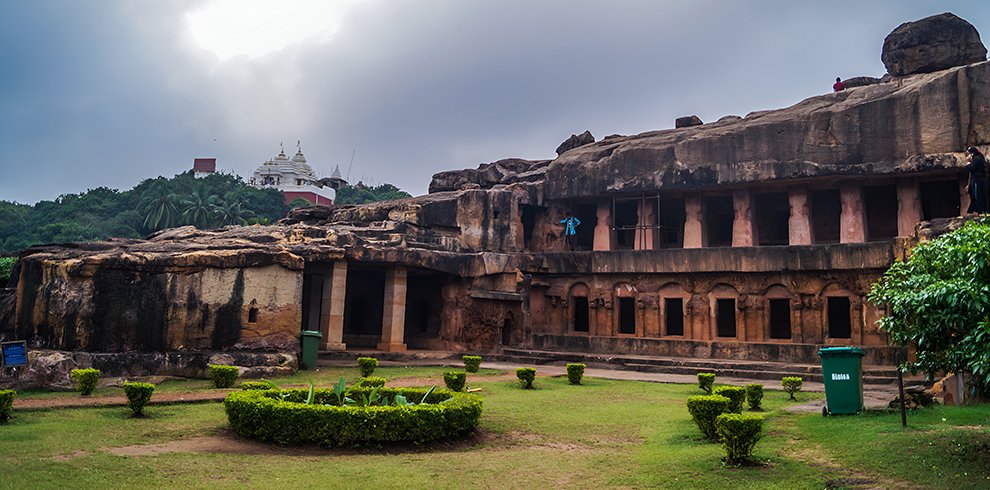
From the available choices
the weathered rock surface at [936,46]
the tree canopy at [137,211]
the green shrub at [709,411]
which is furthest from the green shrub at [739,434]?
the tree canopy at [137,211]

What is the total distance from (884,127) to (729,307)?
318 inches

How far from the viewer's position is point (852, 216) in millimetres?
25625

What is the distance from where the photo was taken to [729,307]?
2712 cm

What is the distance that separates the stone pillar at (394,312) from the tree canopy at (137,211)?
29.3 meters

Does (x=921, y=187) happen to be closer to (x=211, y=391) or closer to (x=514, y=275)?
(x=514, y=275)

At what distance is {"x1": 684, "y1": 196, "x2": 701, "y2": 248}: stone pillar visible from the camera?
28234mm

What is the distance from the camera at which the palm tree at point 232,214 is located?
58.3m

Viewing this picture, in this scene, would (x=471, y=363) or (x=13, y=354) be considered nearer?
(x=13, y=354)

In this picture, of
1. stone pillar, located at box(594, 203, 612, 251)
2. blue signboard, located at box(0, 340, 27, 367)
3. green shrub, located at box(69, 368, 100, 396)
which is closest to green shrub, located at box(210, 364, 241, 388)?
green shrub, located at box(69, 368, 100, 396)

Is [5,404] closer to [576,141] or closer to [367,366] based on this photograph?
[367,366]

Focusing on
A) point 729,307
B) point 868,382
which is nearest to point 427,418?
point 868,382

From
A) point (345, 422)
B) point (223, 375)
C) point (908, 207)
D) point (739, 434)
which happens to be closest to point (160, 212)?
point (223, 375)

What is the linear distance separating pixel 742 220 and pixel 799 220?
1.98 metres

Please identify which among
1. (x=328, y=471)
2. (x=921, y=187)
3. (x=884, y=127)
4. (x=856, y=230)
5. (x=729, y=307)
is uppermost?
(x=884, y=127)
